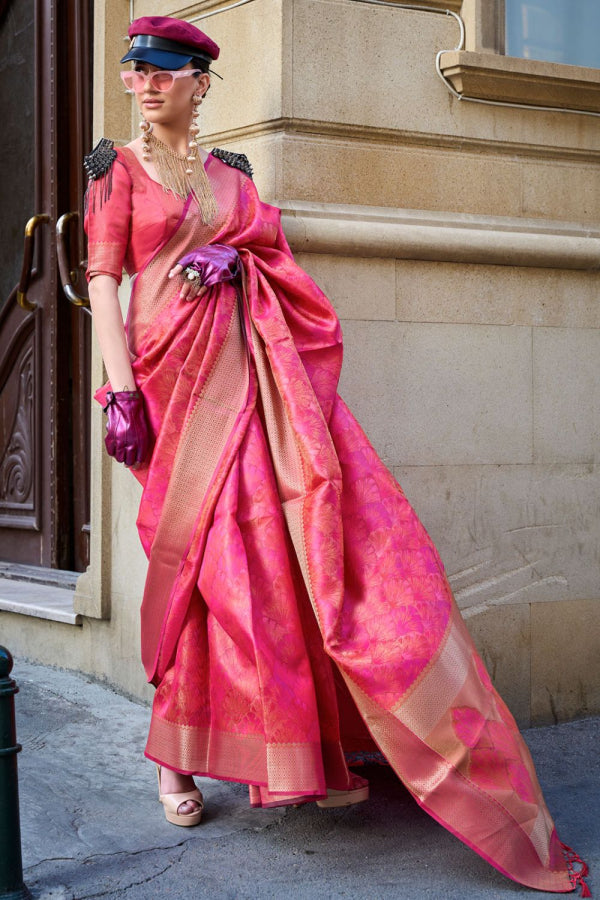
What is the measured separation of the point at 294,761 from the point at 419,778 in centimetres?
32

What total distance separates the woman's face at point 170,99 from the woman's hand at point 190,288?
1.49 ft

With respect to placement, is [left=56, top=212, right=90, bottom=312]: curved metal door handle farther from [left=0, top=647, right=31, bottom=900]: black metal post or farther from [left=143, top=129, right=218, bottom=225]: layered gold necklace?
[left=0, top=647, right=31, bottom=900]: black metal post

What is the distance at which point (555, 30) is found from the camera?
4.73 metres

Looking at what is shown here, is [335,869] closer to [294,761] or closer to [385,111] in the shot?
[294,761]

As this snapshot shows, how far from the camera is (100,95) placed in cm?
484

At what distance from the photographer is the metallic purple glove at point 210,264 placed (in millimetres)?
3354

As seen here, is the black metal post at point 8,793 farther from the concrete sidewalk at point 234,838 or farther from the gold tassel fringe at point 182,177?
the gold tassel fringe at point 182,177

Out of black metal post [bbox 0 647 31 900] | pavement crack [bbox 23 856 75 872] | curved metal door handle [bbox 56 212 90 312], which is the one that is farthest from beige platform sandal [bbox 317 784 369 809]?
curved metal door handle [bbox 56 212 90 312]

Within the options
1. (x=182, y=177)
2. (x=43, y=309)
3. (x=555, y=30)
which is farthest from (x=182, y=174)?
(x=43, y=309)

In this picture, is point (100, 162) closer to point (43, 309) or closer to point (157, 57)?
point (157, 57)

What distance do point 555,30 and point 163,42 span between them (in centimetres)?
204

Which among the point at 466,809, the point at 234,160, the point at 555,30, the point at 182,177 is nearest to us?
the point at 466,809

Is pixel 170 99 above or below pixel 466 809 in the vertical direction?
above

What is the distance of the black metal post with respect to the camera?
8.80 ft
